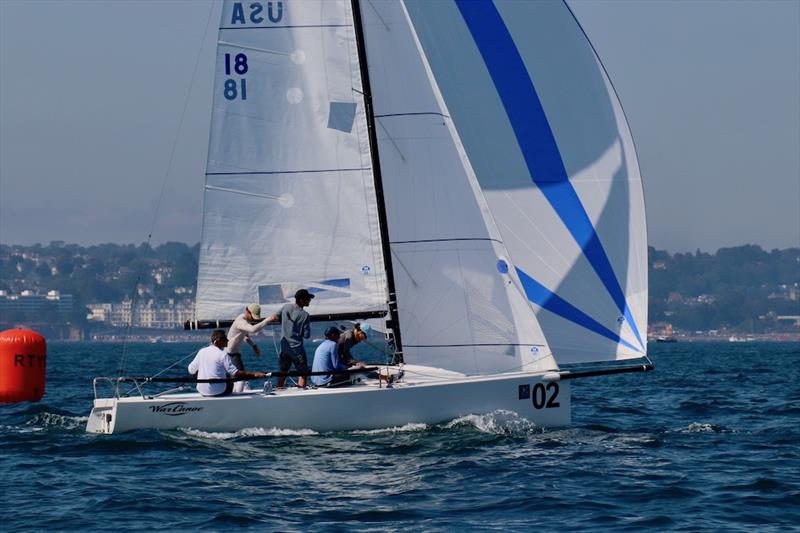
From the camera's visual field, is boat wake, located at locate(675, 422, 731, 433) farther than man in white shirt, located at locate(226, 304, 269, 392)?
Yes

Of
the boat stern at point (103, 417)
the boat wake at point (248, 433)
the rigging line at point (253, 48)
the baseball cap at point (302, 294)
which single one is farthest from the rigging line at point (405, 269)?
the boat stern at point (103, 417)

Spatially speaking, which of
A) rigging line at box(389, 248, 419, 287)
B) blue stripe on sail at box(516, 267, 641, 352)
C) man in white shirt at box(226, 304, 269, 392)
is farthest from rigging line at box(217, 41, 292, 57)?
blue stripe on sail at box(516, 267, 641, 352)

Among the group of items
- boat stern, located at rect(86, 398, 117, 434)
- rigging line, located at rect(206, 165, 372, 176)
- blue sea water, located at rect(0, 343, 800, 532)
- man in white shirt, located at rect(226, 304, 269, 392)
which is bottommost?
blue sea water, located at rect(0, 343, 800, 532)

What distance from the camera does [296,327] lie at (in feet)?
48.2

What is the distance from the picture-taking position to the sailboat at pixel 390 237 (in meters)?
14.8

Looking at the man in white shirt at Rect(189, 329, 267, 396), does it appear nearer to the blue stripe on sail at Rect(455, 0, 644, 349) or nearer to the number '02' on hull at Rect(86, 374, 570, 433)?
the number '02' on hull at Rect(86, 374, 570, 433)

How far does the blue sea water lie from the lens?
10.3m

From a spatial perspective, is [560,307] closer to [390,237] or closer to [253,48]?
[390,237]

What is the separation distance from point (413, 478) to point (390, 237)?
405cm

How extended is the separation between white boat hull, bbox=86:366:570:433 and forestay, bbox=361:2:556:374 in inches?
22.0

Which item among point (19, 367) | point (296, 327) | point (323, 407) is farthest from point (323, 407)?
point (19, 367)

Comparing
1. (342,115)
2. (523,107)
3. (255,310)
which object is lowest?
(255,310)

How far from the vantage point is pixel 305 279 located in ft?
49.9

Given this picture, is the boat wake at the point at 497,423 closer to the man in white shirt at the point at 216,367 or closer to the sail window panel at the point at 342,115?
the man in white shirt at the point at 216,367
